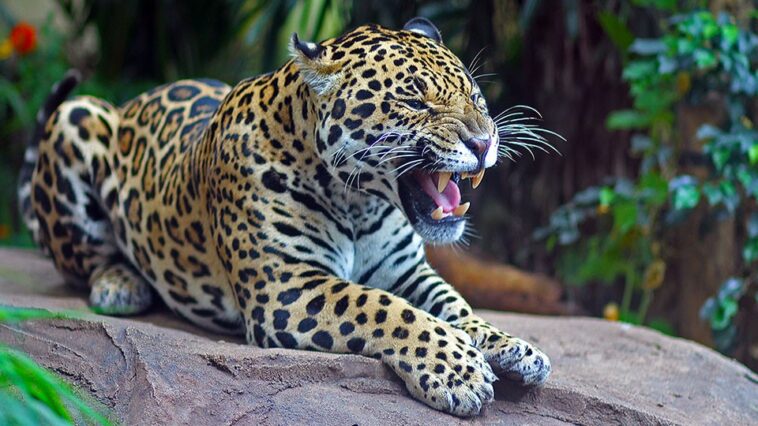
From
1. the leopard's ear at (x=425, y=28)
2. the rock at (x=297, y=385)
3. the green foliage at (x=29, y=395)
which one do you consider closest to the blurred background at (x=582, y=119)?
the rock at (x=297, y=385)

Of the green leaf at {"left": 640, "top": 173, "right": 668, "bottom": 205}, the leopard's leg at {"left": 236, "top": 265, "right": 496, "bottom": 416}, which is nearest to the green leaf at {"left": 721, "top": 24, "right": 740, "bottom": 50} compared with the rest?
the green leaf at {"left": 640, "top": 173, "right": 668, "bottom": 205}

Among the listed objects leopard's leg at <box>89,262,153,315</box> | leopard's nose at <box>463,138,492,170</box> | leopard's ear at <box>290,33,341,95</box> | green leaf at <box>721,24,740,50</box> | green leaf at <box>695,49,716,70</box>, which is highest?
green leaf at <box>721,24,740,50</box>

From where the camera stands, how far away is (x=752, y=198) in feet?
26.7

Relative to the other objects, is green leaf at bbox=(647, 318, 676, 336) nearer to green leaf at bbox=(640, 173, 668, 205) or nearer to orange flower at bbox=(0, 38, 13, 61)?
green leaf at bbox=(640, 173, 668, 205)

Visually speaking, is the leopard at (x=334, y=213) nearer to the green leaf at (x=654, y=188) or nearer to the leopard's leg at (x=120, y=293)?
the leopard's leg at (x=120, y=293)

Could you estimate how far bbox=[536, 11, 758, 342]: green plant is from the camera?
7500 millimetres

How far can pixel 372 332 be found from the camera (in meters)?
4.62

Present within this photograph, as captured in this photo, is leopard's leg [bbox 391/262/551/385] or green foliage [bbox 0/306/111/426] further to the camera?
leopard's leg [bbox 391/262/551/385]

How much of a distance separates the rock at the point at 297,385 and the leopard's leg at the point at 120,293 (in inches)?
10.0

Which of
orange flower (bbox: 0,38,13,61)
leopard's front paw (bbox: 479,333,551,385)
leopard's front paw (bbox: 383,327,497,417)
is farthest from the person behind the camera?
orange flower (bbox: 0,38,13,61)

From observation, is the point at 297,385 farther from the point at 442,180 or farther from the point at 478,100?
the point at 478,100

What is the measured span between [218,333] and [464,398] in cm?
192

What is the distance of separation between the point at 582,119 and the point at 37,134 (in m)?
5.64

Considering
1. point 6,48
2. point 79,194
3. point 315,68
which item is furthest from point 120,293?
point 6,48
